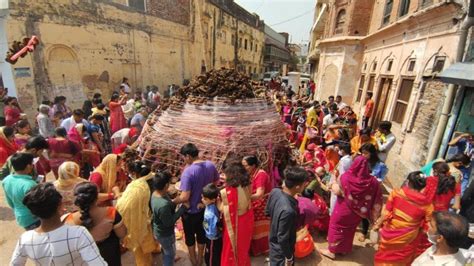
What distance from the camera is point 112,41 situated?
39.8 feet

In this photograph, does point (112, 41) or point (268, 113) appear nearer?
point (268, 113)

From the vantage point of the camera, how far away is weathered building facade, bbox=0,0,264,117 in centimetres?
867

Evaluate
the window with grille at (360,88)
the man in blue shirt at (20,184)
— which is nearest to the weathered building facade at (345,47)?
the window with grille at (360,88)

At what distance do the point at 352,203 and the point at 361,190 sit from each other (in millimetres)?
225

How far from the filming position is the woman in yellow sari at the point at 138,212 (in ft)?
9.33

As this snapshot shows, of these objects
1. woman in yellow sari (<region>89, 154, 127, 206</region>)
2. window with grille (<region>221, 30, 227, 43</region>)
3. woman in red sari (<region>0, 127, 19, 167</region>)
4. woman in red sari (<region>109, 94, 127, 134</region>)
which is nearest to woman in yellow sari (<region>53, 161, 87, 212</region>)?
woman in yellow sari (<region>89, 154, 127, 206</region>)

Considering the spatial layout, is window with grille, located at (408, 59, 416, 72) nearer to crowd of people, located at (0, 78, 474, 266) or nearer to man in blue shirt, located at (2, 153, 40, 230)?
crowd of people, located at (0, 78, 474, 266)

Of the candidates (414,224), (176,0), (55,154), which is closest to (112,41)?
(176,0)

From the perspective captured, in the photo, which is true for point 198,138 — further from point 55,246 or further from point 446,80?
point 446,80

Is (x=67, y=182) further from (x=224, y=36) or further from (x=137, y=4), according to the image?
(x=224, y=36)

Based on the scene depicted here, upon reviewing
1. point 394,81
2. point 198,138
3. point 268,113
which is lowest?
point 198,138

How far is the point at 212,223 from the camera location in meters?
2.98

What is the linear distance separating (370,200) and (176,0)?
679 inches

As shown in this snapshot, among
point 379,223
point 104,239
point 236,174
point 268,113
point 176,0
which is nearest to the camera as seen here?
point 104,239
